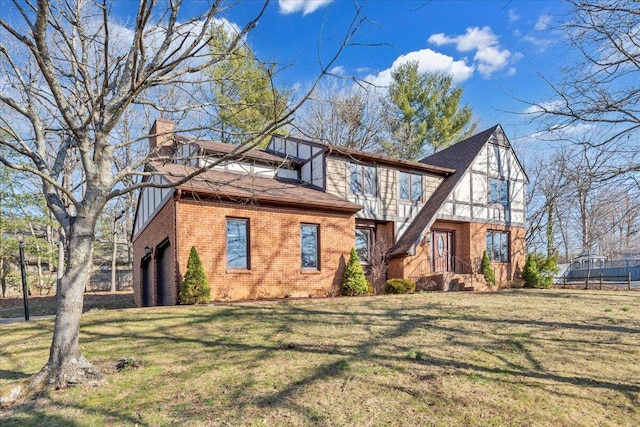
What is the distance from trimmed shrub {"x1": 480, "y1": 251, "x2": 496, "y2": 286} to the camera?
17422 millimetres

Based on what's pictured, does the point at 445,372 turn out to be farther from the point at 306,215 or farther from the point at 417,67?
the point at 417,67

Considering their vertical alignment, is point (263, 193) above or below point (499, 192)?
below

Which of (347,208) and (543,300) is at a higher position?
(347,208)

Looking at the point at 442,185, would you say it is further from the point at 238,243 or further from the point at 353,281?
the point at 238,243

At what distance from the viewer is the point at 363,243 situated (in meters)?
16.5

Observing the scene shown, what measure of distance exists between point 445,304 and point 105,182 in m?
8.91

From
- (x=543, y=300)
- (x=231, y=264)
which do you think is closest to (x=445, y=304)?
(x=543, y=300)

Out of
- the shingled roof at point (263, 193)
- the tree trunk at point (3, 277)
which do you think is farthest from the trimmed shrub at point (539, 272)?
the tree trunk at point (3, 277)

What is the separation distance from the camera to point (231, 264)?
1220 centimetres

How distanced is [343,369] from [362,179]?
1143 centimetres

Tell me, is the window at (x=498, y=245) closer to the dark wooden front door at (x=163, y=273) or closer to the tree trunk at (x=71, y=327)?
the dark wooden front door at (x=163, y=273)

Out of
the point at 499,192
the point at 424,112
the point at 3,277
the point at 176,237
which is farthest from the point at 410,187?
the point at 3,277

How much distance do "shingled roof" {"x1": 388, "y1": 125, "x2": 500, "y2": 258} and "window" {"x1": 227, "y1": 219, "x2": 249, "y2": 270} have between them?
21.1ft

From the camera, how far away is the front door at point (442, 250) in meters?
17.8
